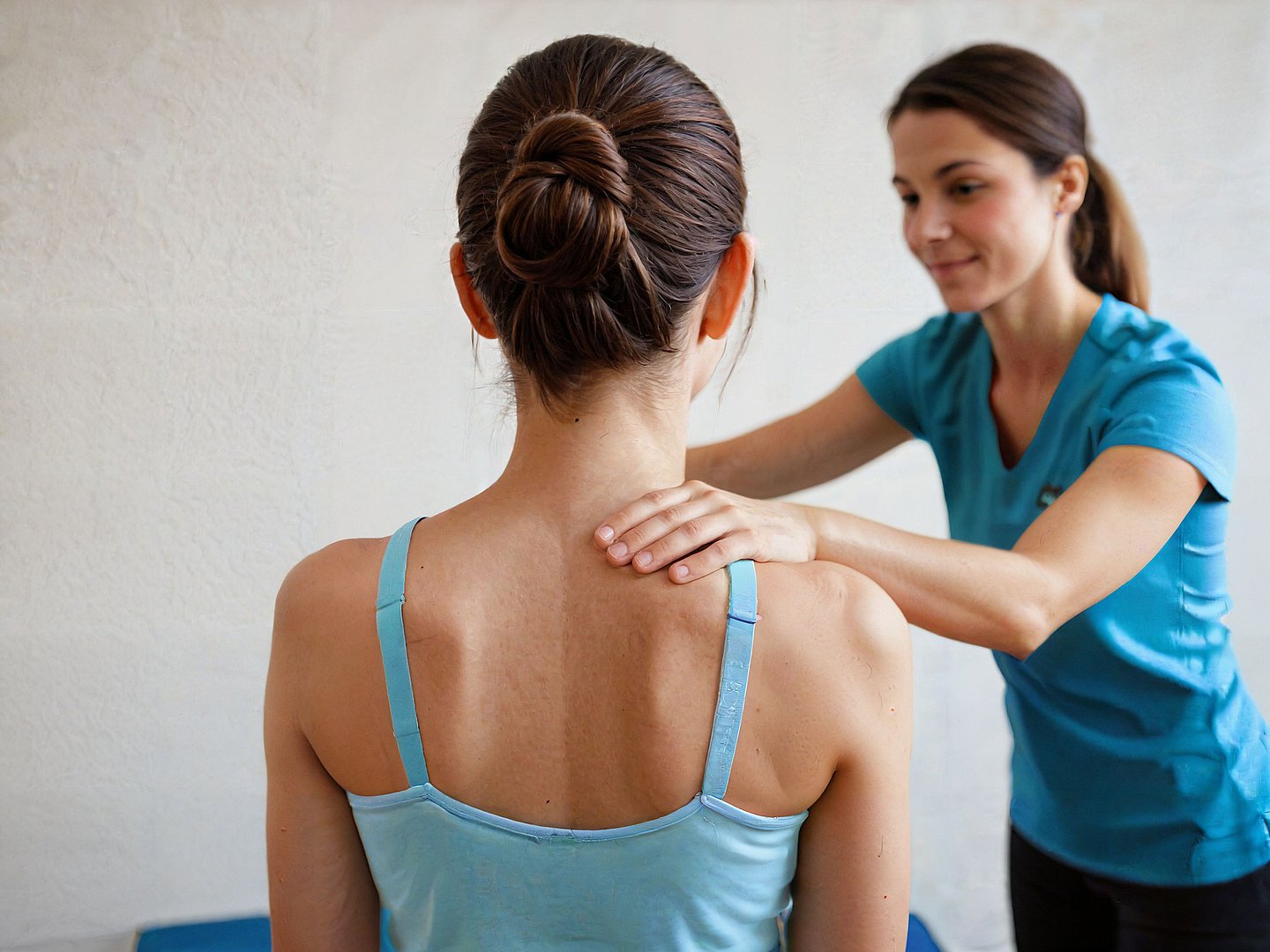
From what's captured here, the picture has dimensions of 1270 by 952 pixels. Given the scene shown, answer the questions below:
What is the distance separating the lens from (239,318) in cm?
217

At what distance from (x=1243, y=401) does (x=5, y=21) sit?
9.53 feet

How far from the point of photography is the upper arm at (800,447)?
5.49 feet

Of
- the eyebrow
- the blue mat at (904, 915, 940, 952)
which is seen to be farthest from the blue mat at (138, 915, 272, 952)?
the eyebrow

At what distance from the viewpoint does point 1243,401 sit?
2.67m

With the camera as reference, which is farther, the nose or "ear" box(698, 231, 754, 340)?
the nose

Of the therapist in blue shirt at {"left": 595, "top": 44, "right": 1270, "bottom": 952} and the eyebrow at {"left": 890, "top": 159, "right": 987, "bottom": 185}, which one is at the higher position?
the eyebrow at {"left": 890, "top": 159, "right": 987, "bottom": 185}

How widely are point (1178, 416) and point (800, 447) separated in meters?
0.57

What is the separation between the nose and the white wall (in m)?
0.94

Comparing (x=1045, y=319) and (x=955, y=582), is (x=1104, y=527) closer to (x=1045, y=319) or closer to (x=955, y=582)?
(x=955, y=582)

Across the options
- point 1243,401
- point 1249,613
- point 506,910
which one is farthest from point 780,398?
point 506,910

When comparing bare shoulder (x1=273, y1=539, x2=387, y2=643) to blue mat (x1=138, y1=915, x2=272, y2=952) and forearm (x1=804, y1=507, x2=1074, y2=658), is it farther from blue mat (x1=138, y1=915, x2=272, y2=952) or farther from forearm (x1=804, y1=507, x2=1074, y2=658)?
blue mat (x1=138, y1=915, x2=272, y2=952)

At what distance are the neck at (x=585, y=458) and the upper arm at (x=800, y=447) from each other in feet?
2.68

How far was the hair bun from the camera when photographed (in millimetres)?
764

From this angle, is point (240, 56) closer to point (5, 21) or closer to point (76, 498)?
point (5, 21)
